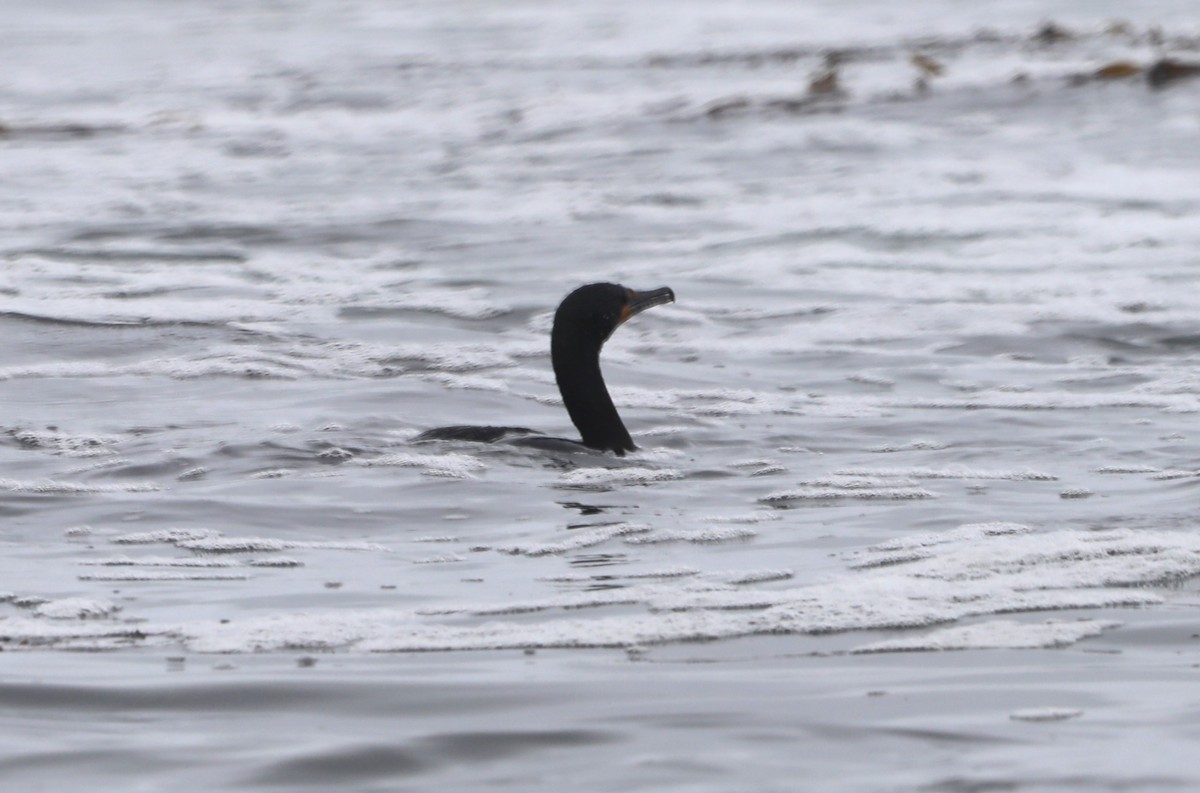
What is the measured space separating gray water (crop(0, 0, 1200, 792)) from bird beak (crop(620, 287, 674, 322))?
644mm

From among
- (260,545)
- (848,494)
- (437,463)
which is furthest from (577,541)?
(437,463)

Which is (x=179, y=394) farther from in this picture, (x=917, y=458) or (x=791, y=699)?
(x=791, y=699)

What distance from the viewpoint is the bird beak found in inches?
330

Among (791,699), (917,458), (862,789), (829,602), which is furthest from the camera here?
(917,458)

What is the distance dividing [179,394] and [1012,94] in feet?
52.9

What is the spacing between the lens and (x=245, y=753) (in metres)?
3.86

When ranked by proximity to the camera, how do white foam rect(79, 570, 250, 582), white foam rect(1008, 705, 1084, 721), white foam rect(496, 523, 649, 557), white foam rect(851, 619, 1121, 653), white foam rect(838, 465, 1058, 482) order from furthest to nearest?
white foam rect(838, 465, 1058, 482) < white foam rect(496, 523, 649, 557) < white foam rect(79, 570, 250, 582) < white foam rect(851, 619, 1121, 653) < white foam rect(1008, 705, 1084, 721)

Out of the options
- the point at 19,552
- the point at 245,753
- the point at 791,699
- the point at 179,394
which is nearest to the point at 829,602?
the point at 791,699

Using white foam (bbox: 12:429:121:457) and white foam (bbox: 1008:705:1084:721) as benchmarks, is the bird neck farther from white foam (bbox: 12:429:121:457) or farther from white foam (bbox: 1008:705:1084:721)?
white foam (bbox: 1008:705:1084:721)

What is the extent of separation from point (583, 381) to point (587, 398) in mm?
80

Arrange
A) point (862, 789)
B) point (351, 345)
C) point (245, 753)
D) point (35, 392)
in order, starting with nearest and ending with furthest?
point (862, 789)
point (245, 753)
point (35, 392)
point (351, 345)

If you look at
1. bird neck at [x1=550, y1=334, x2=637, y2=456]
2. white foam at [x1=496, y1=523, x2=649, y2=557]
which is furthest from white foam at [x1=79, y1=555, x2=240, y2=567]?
bird neck at [x1=550, y1=334, x2=637, y2=456]

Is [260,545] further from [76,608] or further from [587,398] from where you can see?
[587,398]

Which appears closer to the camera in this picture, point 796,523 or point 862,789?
point 862,789
